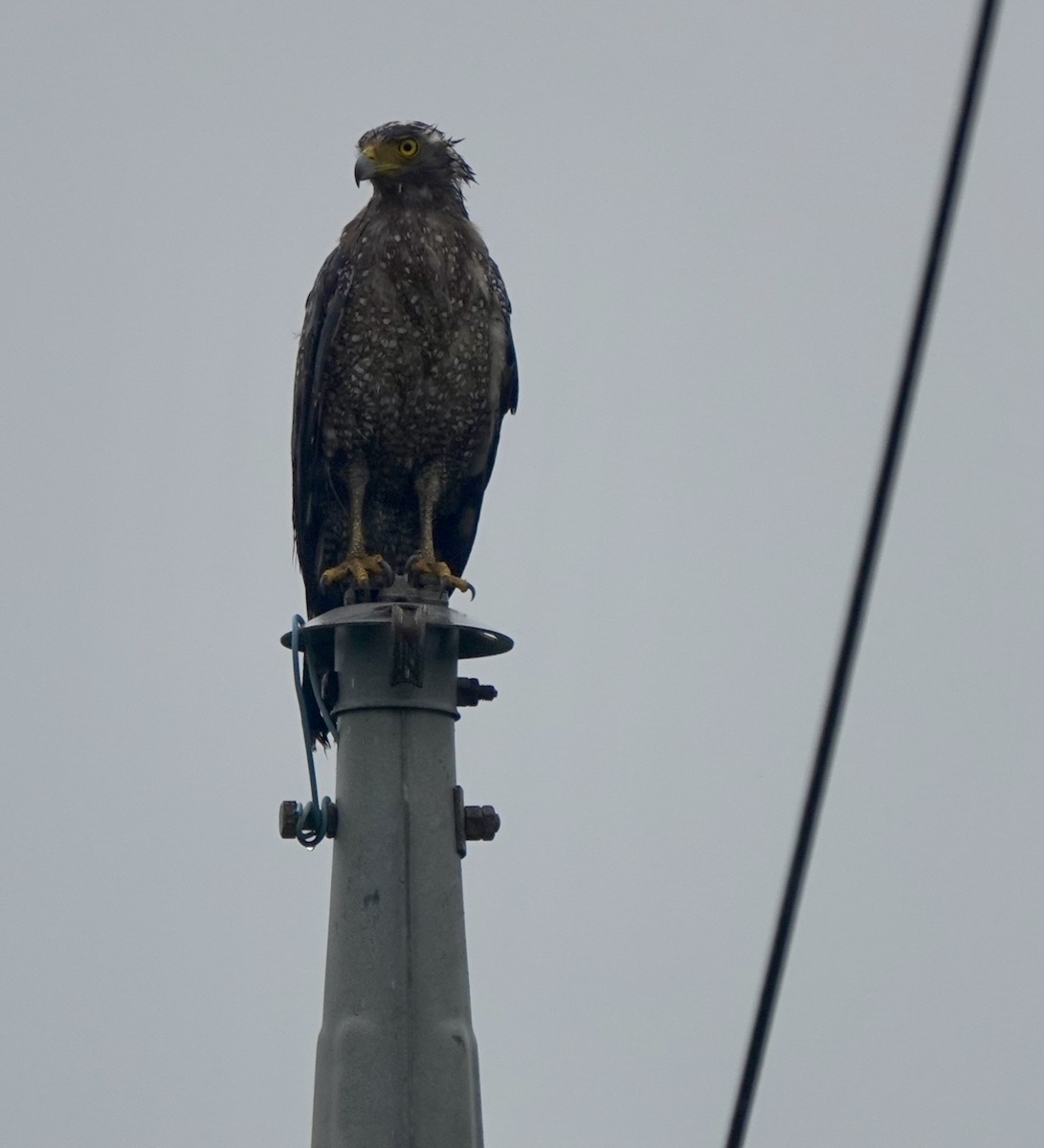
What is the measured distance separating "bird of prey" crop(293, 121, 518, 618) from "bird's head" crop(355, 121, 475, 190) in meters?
0.16

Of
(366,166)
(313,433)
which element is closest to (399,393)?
(313,433)

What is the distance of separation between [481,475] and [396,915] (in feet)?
10.6

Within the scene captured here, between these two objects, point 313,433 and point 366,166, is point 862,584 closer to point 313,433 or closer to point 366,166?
point 313,433

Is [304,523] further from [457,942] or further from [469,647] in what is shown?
[457,942]

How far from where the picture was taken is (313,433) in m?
7.58

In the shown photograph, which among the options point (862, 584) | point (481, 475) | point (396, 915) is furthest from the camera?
point (481, 475)

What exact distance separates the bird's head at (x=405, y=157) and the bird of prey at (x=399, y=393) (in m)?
0.16

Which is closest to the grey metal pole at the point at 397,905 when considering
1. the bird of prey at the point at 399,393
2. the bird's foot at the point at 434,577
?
the bird's foot at the point at 434,577

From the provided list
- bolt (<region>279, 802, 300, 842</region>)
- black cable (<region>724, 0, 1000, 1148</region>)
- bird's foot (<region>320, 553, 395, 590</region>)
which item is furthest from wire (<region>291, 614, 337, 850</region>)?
black cable (<region>724, 0, 1000, 1148</region>)

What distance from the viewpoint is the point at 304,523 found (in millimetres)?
7559

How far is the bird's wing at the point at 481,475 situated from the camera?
7.64 m

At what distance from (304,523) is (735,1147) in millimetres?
5048

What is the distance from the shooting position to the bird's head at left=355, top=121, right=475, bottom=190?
7.79m

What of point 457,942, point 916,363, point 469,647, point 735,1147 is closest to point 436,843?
point 457,942
